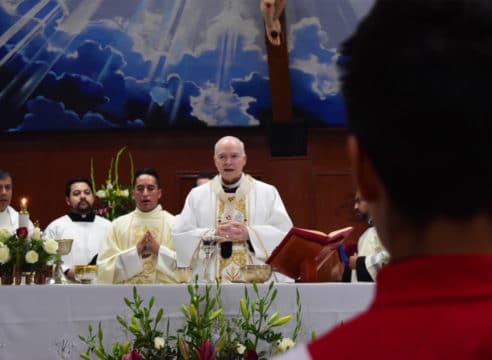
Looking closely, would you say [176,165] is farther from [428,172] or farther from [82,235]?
[428,172]

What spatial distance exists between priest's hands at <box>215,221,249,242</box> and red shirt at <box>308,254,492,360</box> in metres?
5.22

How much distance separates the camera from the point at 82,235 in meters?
8.58

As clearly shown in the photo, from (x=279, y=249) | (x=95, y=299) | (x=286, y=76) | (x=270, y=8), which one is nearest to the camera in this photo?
(x=95, y=299)

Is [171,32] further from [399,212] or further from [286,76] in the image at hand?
[399,212]

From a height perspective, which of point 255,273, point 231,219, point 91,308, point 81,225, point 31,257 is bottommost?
point 91,308

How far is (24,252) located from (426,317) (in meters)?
4.68

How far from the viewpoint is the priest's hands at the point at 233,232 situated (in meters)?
5.96

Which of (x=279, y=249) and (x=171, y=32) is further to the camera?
(x=171, y=32)

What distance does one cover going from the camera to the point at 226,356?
371cm

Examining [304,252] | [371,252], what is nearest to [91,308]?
[304,252]

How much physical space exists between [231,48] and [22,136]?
2.52 m

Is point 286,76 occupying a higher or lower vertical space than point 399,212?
higher

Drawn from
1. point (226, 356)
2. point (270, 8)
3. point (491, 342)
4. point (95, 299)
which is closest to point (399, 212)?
point (491, 342)

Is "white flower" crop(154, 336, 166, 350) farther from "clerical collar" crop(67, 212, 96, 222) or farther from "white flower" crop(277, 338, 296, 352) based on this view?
"clerical collar" crop(67, 212, 96, 222)
